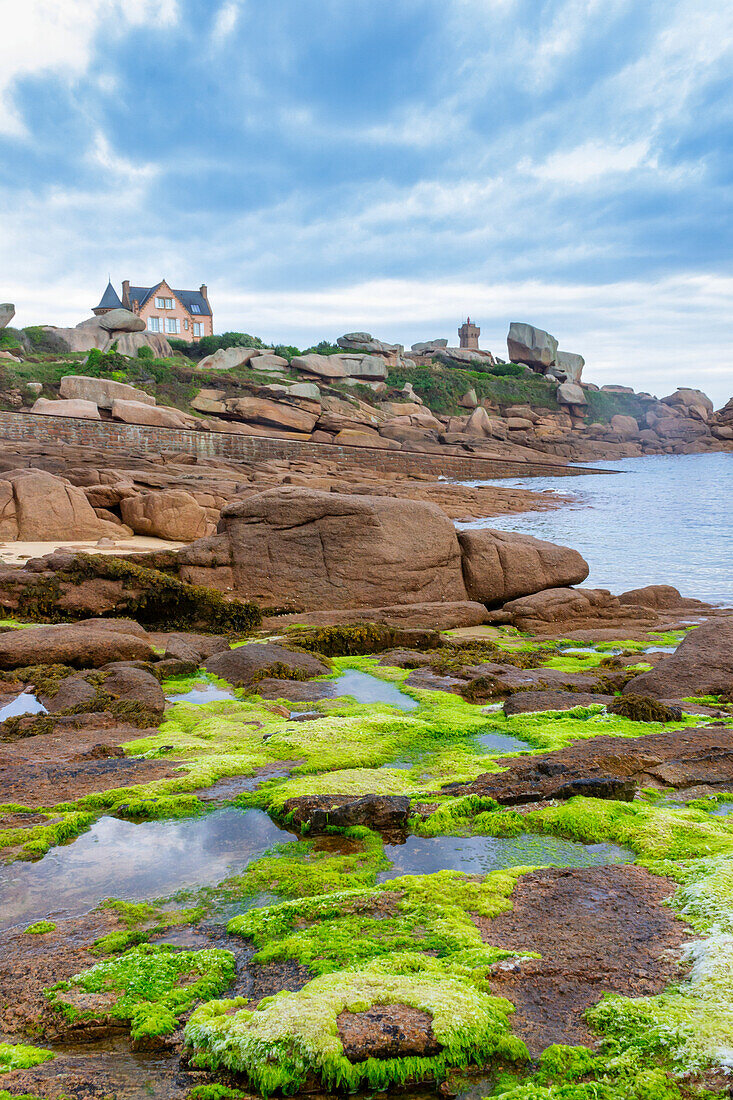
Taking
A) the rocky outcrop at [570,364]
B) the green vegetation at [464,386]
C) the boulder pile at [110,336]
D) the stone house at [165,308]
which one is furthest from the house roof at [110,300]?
the rocky outcrop at [570,364]

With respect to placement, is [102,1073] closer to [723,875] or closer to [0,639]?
[723,875]

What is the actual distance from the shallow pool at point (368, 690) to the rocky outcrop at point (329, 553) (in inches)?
137

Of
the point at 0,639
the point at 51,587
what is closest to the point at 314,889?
the point at 0,639

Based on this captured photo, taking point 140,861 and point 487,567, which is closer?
point 140,861

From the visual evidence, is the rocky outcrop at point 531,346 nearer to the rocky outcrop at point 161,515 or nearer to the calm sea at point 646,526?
the calm sea at point 646,526

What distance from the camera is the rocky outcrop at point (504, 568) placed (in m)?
11.8

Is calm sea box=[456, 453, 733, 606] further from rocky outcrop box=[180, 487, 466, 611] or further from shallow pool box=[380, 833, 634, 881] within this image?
shallow pool box=[380, 833, 634, 881]

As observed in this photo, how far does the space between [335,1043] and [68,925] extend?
1.36 meters

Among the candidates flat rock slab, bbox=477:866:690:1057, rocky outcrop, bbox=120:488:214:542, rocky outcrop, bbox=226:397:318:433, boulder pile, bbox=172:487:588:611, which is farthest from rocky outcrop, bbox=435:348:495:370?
flat rock slab, bbox=477:866:690:1057

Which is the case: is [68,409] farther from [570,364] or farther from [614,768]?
[570,364]

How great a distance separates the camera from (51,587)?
9.21m

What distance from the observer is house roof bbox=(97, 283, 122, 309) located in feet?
246

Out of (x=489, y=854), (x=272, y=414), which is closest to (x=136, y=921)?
(x=489, y=854)

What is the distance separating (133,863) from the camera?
357cm
